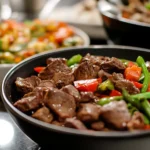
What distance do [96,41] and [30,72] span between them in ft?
5.70

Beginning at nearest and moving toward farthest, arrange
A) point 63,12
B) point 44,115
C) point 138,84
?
point 44,115, point 138,84, point 63,12

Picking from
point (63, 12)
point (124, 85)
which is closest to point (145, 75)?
point (124, 85)

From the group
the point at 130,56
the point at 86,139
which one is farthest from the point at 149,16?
the point at 86,139

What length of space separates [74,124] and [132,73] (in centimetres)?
48

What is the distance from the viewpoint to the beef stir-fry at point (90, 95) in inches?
53.0

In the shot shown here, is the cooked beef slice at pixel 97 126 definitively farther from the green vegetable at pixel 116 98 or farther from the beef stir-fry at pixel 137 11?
the beef stir-fry at pixel 137 11

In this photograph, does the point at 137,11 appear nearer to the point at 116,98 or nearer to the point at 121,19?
the point at 121,19

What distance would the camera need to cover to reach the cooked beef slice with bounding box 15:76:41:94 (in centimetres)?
165

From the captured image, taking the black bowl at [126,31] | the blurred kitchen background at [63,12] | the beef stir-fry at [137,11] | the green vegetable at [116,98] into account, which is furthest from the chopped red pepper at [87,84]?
the blurred kitchen background at [63,12]

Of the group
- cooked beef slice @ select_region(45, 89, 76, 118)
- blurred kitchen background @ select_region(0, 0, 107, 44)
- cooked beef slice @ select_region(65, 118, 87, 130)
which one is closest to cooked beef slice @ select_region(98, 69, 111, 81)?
cooked beef slice @ select_region(45, 89, 76, 118)

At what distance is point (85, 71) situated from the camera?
65.2 inches

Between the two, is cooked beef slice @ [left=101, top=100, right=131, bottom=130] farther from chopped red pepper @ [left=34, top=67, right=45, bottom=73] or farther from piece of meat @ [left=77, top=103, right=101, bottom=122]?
chopped red pepper @ [left=34, top=67, right=45, bottom=73]

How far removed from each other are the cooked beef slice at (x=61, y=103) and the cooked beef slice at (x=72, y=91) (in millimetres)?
24

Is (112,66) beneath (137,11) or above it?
above
